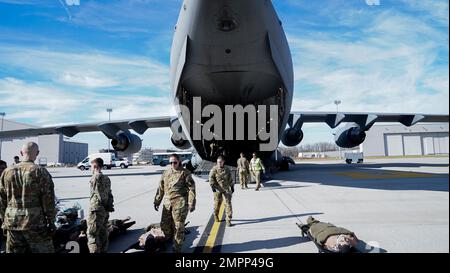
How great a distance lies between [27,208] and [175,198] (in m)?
1.70

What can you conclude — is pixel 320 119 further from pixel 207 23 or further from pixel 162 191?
pixel 162 191

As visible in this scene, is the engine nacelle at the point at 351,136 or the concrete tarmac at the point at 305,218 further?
the engine nacelle at the point at 351,136

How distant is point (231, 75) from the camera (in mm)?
8516

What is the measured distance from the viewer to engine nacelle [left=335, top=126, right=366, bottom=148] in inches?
668

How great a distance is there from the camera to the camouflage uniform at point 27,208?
3041 mm

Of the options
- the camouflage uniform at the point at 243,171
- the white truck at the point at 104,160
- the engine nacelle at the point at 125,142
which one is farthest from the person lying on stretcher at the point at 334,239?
the white truck at the point at 104,160

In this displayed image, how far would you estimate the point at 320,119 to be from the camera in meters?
20.3

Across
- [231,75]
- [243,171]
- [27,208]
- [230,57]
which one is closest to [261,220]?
[27,208]

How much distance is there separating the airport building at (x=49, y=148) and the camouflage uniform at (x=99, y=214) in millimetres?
51052

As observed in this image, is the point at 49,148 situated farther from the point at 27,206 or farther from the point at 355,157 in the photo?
the point at 27,206

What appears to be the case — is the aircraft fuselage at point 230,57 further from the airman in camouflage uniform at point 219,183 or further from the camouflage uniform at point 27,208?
the camouflage uniform at point 27,208
